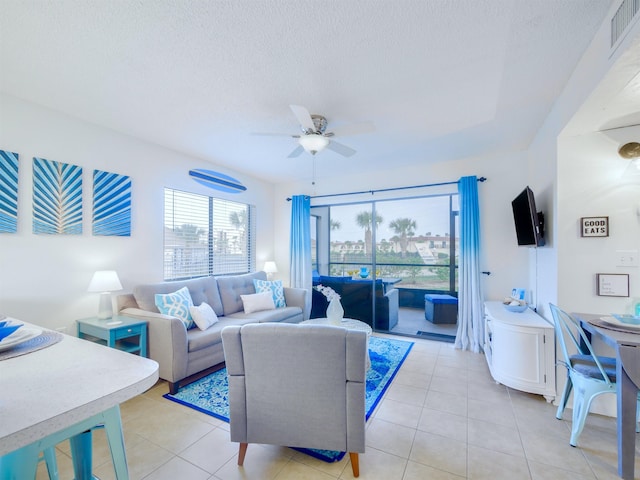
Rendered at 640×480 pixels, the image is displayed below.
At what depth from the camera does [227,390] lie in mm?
2750

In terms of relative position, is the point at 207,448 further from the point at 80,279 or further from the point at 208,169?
the point at 208,169

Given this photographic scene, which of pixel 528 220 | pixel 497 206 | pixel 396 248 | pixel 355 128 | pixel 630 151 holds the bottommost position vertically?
pixel 396 248

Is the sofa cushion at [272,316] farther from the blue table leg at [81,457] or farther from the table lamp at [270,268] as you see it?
the blue table leg at [81,457]

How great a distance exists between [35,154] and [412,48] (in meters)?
3.24

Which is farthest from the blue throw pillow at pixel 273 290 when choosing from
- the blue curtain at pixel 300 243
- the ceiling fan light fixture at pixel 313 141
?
the ceiling fan light fixture at pixel 313 141

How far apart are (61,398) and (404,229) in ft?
14.2

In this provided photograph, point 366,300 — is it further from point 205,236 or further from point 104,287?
point 104,287

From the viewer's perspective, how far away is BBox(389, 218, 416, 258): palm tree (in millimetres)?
4531

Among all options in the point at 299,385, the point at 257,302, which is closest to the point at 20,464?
the point at 299,385

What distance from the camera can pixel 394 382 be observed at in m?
2.87

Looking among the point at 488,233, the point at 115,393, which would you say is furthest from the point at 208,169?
the point at 488,233

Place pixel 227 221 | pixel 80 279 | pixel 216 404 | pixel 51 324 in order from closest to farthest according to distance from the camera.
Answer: pixel 216 404 < pixel 51 324 < pixel 80 279 < pixel 227 221

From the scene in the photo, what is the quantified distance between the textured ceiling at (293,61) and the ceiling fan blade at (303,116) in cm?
24

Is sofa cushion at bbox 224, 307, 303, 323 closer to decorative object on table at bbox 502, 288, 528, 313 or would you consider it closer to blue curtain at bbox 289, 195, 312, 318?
blue curtain at bbox 289, 195, 312, 318
